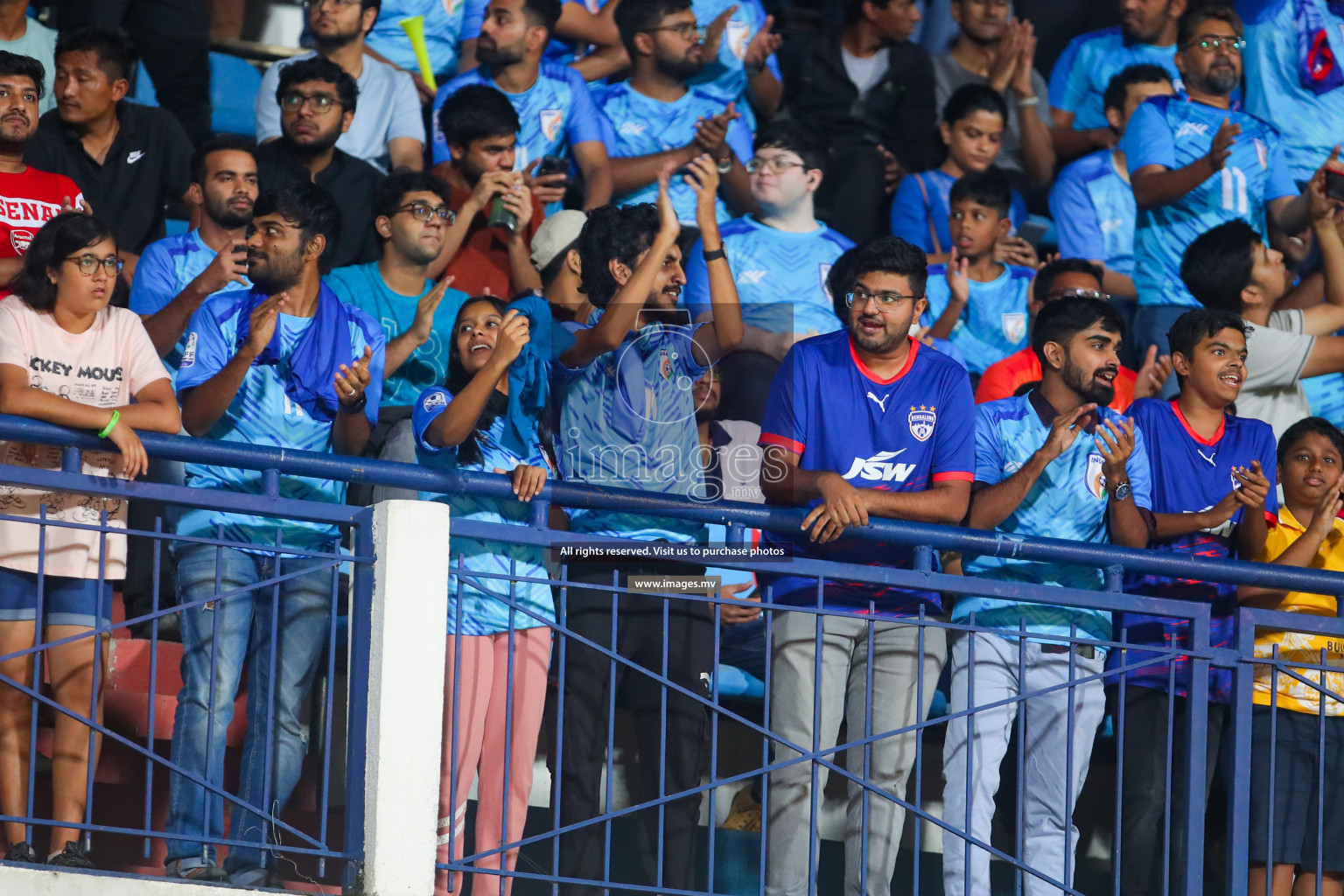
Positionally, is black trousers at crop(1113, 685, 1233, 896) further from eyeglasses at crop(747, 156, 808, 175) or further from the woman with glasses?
the woman with glasses

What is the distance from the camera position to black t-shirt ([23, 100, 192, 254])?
6.40 metres

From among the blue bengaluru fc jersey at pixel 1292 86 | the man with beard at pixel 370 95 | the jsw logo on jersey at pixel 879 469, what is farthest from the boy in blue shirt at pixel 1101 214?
the man with beard at pixel 370 95

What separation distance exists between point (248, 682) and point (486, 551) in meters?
0.79

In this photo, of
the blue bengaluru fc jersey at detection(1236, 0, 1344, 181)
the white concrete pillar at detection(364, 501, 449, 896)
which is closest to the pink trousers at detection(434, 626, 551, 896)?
the white concrete pillar at detection(364, 501, 449, 896)

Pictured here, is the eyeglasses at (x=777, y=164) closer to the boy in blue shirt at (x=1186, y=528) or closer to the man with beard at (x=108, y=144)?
the boy in blue shirt at (x=1186, y=528)

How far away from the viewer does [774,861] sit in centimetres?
462

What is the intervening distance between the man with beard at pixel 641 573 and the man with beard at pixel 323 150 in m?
1.86

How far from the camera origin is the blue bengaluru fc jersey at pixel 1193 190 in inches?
297

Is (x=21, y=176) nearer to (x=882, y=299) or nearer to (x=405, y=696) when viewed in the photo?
(x=405, y=696)

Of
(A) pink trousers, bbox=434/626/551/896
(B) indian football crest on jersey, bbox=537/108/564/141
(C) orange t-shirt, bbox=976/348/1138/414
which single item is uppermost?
(B) indian football crest on jersey, bbox=537/108/564/141

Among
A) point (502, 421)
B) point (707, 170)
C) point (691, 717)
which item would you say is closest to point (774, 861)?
point (691, 717)

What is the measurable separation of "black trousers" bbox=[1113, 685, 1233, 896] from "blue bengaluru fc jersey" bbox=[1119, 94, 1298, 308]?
9.08ft

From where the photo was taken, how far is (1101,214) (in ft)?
25.1

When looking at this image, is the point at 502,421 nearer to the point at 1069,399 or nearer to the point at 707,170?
the point at 707,170
